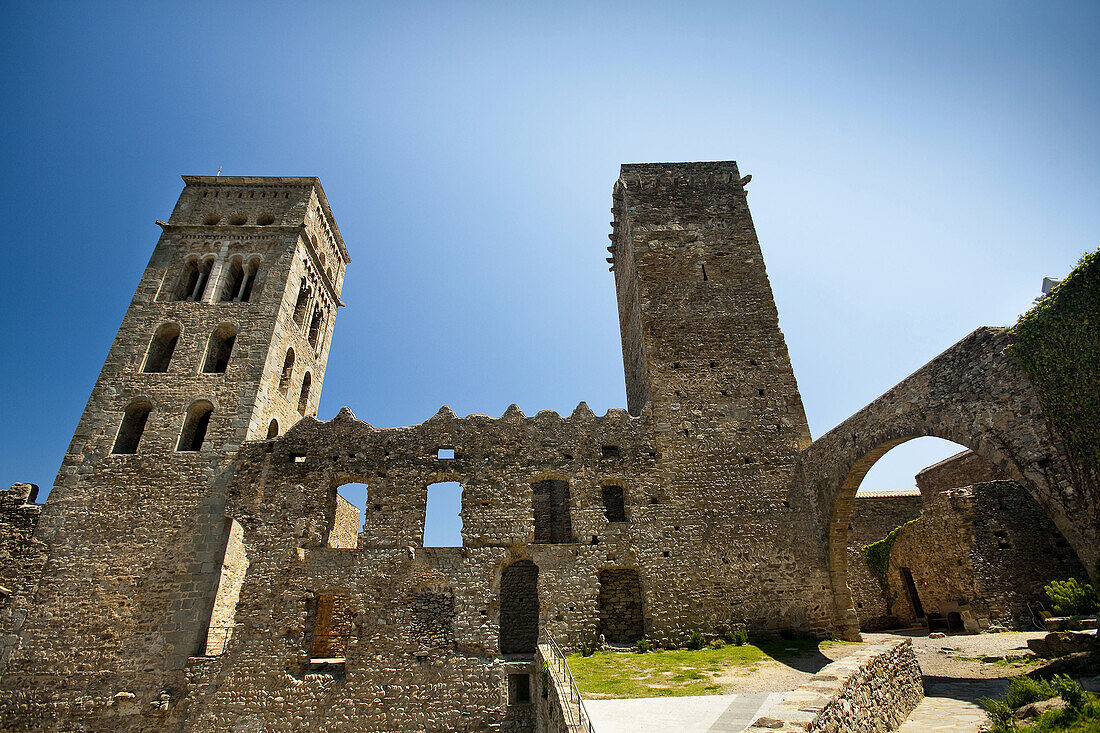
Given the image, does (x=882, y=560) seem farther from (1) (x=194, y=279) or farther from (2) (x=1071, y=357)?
(1) (x=194, y=279)

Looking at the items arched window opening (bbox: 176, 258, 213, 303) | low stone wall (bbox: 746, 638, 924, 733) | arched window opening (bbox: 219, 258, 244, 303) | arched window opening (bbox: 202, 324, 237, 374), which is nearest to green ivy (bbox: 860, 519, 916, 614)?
low stone wall (bbox: 746, 638, 924, 733)

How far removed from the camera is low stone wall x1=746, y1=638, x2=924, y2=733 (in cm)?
567

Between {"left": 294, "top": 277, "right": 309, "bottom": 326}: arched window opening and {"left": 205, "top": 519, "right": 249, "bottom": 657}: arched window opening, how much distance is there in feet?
27.0

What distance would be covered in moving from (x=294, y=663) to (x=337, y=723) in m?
1.74

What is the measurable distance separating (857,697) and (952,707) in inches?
119

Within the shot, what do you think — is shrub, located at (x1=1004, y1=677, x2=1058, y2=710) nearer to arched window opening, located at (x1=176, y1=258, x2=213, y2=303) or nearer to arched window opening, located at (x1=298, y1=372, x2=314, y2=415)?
arched window opening, located at (x1=298, y1=372, x2=314, y2=415)

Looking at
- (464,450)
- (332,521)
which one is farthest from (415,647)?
(464,450)

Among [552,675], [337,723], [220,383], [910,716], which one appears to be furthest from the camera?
[220,383]

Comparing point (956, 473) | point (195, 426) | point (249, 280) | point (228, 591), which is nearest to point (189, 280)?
point (249, 280)

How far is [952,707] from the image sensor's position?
8.41 m

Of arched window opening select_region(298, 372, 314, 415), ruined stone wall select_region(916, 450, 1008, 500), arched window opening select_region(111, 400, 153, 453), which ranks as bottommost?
ruined stone wall select_region(916, 450, 1008, 500)

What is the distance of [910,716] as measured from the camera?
8.42 metres

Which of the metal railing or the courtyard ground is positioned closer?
the metal railing

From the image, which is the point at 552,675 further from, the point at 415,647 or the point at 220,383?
the point at 220,383
